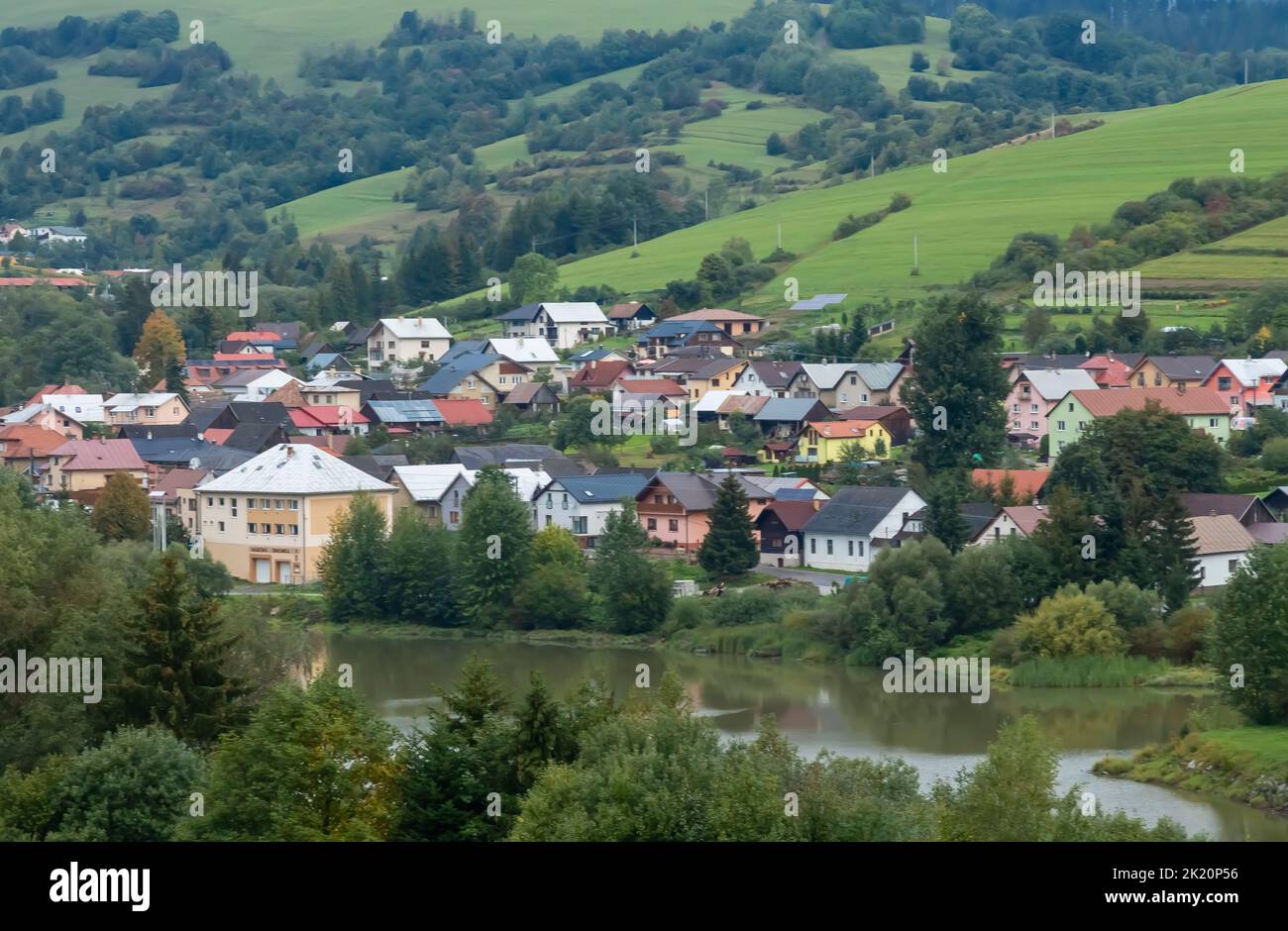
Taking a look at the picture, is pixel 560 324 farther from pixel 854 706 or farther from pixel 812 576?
pixel 854 706

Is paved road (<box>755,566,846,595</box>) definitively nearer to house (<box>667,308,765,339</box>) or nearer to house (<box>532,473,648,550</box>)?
house (<box>532,473,648,550</box>)

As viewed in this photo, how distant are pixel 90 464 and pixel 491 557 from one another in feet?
35.1

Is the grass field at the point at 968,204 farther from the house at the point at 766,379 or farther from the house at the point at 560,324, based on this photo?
the house at the point at 766,379

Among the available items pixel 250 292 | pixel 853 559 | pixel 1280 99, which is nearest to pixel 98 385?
pixel 250 292

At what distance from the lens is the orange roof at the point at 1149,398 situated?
27672 millimetres

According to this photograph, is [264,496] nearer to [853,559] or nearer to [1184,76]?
[853,559]

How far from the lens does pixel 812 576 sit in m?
23.2

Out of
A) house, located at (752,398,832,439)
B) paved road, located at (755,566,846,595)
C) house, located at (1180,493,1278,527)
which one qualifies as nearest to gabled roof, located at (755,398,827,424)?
house, located at (752,398,832,439)

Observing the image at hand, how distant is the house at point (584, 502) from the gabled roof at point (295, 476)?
2.52m

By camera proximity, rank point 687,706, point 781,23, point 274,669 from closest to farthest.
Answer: point 687,706 → point 274,669 → point 781,23

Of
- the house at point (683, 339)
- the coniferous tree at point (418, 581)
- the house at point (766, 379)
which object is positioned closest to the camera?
the coniferous tree at point (418, 581)

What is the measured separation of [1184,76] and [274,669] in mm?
67713

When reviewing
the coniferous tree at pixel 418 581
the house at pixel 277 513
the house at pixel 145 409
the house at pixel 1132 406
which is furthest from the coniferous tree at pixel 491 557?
the house at pixel 145 409

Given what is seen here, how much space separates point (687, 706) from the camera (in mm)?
11742
